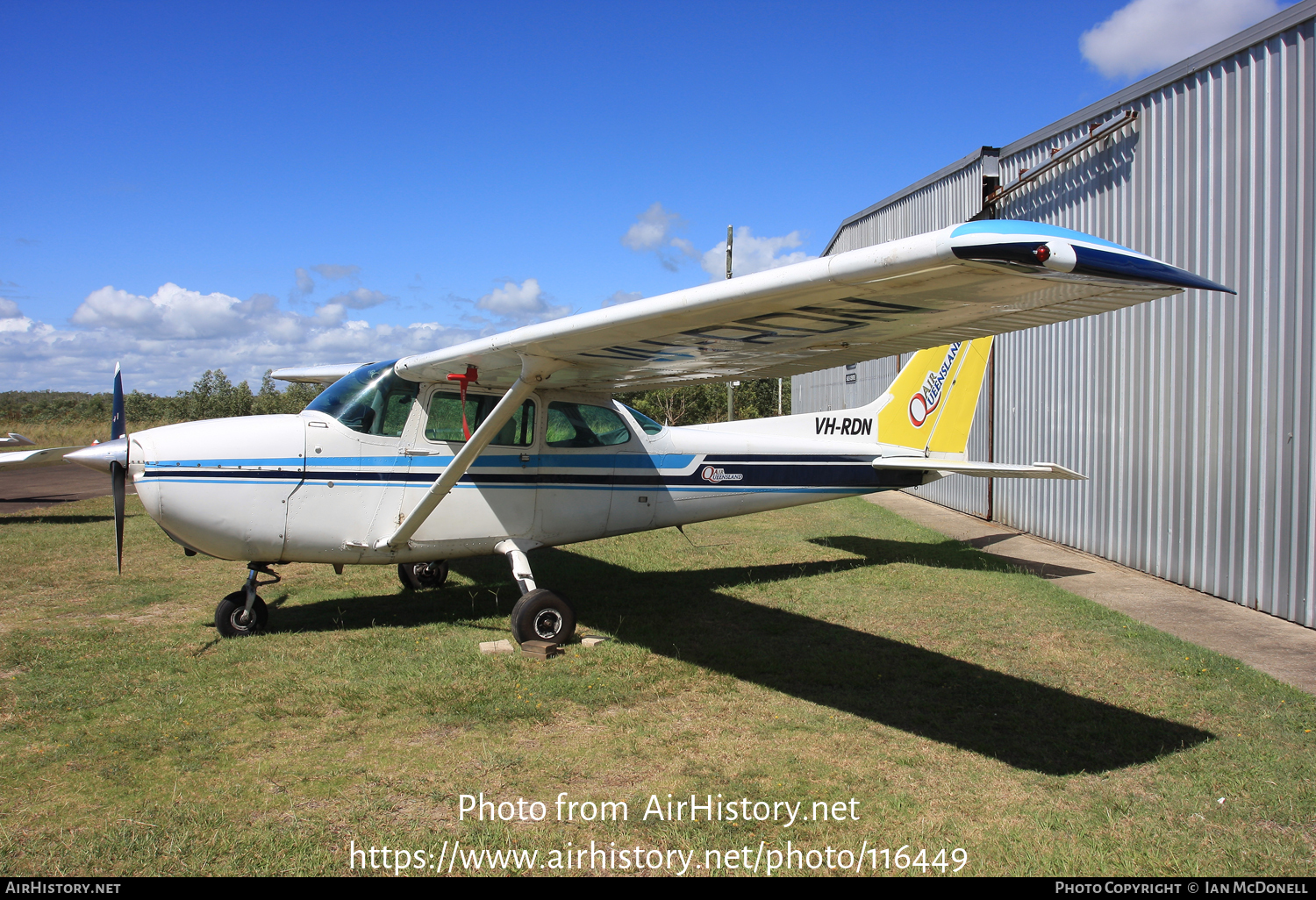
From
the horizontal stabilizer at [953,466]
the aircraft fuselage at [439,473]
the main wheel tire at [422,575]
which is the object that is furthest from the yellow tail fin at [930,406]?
the main wheel tire at [422,575]

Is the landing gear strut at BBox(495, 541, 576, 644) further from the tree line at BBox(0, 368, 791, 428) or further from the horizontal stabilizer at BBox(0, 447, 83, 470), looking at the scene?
the tree line at BBox(0, 368, 791, 428)

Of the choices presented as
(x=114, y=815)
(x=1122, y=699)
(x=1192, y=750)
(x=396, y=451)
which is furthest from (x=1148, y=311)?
(x=114, y=815)

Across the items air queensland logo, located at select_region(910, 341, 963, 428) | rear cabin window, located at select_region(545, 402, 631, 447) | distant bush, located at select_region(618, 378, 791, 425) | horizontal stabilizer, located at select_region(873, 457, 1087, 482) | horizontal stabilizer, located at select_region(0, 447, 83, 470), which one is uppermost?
distant bush, located at select_region(618, 378, 791, 425)

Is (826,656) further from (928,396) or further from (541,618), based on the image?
(928,396)

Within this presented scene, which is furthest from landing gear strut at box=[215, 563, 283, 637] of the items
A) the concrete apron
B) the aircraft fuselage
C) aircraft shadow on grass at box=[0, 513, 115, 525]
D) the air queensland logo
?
aircraft shadow on grass at box=[0, 513, 115, 525]

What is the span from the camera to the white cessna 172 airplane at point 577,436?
11.1ft

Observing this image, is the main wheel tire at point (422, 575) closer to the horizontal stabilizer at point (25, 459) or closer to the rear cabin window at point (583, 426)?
the rear cabin window at point (583, 426)

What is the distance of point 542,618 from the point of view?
6.00 m

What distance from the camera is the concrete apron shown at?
18.7 feet

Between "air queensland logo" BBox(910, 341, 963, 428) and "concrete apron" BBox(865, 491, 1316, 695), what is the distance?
88.3 inches

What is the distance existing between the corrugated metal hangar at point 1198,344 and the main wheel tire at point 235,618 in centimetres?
936

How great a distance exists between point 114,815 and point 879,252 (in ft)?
14.2

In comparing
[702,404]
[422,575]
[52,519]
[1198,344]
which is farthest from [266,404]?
[1198,344]

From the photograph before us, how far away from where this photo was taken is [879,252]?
310 centimetres
